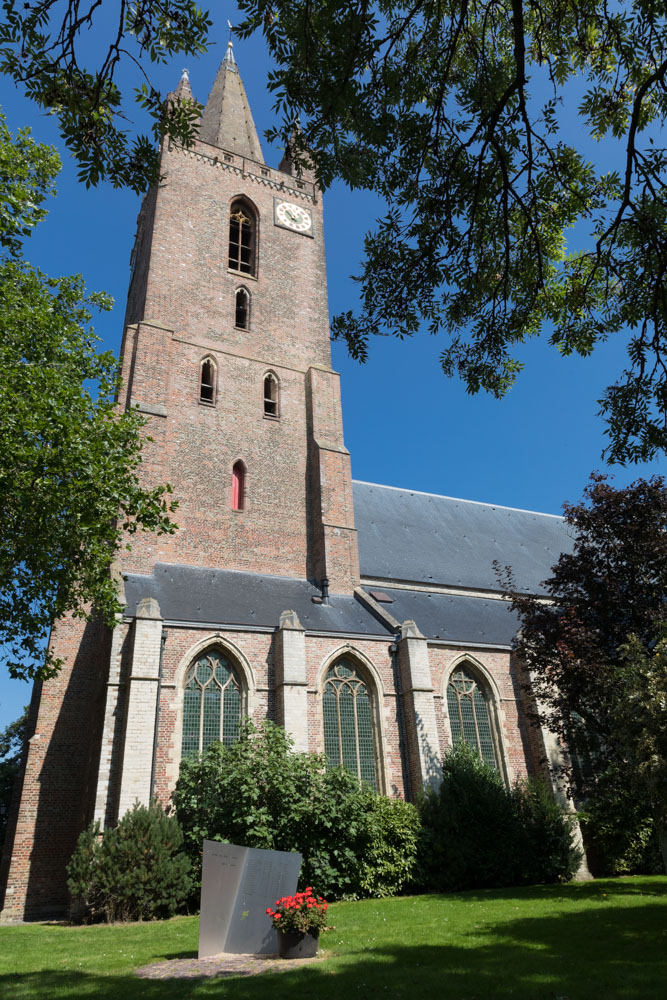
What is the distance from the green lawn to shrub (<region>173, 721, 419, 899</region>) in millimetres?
1131

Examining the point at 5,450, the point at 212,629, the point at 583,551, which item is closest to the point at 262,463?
the point at 212,629

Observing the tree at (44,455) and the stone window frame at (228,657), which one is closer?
the tree at (44,455)

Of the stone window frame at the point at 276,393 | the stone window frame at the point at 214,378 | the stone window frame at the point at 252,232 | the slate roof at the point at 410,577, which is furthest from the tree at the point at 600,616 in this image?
the stone window frame at the point at 252,232

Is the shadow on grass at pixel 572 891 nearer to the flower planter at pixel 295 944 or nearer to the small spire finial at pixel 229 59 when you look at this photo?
the flower planter at pixel 295 944

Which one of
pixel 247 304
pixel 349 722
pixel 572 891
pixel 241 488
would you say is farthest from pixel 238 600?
pixel 247 304

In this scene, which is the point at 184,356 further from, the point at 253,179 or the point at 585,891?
the point at 585,891

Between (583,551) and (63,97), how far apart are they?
13.8 metres

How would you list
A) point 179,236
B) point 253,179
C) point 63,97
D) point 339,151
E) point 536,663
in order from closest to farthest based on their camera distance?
1. point 63,97
2. point 339,151
3. point 536,663
4. point 179,236
5. point 253,179

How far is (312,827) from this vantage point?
13703mm

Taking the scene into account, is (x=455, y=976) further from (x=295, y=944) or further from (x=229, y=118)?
(x=229, y=118)

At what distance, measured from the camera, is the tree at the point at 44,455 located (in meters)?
10.6

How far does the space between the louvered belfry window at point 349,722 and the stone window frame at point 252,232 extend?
15174mm

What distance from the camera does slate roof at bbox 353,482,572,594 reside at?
24.5 m

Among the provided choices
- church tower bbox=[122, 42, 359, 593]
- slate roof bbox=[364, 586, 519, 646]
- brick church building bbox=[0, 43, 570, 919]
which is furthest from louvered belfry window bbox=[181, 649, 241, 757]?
slate roof bbox=[364, 586, 519, 646]
